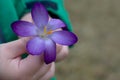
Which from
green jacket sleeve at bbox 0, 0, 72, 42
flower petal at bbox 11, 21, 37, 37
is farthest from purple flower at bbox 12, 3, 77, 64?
green jacket sleeve at bbox 0, 0, 72, 42

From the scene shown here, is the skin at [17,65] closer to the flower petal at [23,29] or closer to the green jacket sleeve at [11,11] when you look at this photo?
the flower petal at [23,29]

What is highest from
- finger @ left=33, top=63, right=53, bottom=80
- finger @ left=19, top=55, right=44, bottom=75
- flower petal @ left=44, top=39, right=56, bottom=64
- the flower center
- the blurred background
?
the flower center

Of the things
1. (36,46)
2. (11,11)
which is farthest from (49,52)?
(11,11)

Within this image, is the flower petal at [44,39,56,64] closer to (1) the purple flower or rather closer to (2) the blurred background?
(1) the purple flower

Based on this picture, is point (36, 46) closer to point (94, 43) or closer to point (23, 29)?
point (23, 29)

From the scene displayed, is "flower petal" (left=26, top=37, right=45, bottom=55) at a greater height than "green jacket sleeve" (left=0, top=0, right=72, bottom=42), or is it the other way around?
"flower petal" (left=26, top=37, right=45, bottom=55)

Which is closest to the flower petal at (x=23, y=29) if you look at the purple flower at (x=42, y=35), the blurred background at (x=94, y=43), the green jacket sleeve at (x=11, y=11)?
the purple flower at (x=42, y=35)

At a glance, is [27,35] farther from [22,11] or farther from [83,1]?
[83,1]
